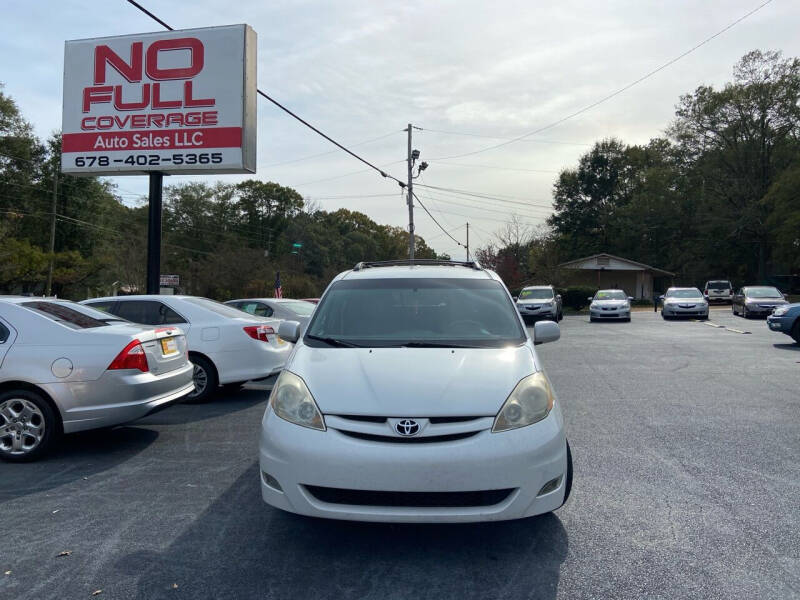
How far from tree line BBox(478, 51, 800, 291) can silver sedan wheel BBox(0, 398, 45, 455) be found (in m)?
47.1

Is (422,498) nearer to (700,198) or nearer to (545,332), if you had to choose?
(545,332)

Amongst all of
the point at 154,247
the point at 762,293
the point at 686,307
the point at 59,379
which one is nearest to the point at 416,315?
the point at 59,379

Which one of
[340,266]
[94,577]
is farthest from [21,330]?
[340,266]

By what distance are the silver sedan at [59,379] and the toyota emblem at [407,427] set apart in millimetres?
3384

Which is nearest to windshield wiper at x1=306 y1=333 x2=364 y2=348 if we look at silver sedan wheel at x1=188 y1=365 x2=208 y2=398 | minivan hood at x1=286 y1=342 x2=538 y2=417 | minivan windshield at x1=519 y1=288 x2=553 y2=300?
minivan hood at x1=286 y1=342 x2=538 y2=417

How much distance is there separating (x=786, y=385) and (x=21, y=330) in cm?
978

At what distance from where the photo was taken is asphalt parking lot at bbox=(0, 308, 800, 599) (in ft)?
11.4

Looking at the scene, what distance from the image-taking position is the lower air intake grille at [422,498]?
3.61 metres

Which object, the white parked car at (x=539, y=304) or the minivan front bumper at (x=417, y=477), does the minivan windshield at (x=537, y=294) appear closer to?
the white parked car at (x=539, y=304)

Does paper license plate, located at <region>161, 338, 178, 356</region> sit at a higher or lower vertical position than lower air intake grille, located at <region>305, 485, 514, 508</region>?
higher

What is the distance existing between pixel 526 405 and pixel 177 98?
46.4 feet

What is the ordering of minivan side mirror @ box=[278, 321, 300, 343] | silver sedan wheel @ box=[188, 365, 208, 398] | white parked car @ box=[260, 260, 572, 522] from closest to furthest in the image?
1. white parked car @ box=[260, 260, 572, 522]
2. minivan side mirror @ box=[278, 321, 300, 343]
3. silver sedan wheel @ box=[188, 365, 208, 398]

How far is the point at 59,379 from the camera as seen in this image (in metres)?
5.89

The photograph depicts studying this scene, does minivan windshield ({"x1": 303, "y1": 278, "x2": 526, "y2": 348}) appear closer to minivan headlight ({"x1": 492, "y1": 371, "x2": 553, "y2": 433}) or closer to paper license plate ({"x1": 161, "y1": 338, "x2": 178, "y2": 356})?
minivan headlight ({"x1": 492, "y1": 371, "x2": 553, "y2": 433})
